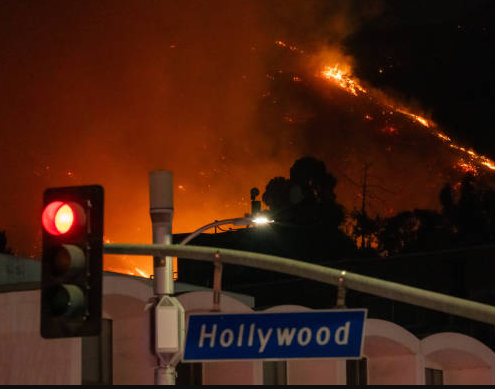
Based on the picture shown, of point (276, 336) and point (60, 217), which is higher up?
point (60, 217)

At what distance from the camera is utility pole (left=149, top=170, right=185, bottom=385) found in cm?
1359

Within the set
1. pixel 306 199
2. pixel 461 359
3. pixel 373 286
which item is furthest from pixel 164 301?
pixel 306 199

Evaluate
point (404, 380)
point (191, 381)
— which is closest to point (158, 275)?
point (191, 381)

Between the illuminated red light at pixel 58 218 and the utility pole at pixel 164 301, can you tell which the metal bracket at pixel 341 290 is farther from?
the utility pole at pixel 164 301

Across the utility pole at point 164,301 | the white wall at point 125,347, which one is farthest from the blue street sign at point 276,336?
the white wall at point 125,347

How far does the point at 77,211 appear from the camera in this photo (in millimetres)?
9930

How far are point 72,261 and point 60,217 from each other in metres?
0.47

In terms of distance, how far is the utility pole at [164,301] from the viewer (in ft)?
44.6

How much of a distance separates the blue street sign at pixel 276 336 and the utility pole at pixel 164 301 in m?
2.22

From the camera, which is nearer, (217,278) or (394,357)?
(217,278)

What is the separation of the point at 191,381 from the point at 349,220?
269 ft

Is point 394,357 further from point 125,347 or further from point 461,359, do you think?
point 125,347

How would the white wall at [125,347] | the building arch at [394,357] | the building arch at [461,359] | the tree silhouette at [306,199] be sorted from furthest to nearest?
1. the tree silhouette at [306,199]
2. the building arch at [461,359]
3. the building arch at [394,357]
4. the white wall at [125,347]

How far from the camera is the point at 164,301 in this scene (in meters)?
13.8
